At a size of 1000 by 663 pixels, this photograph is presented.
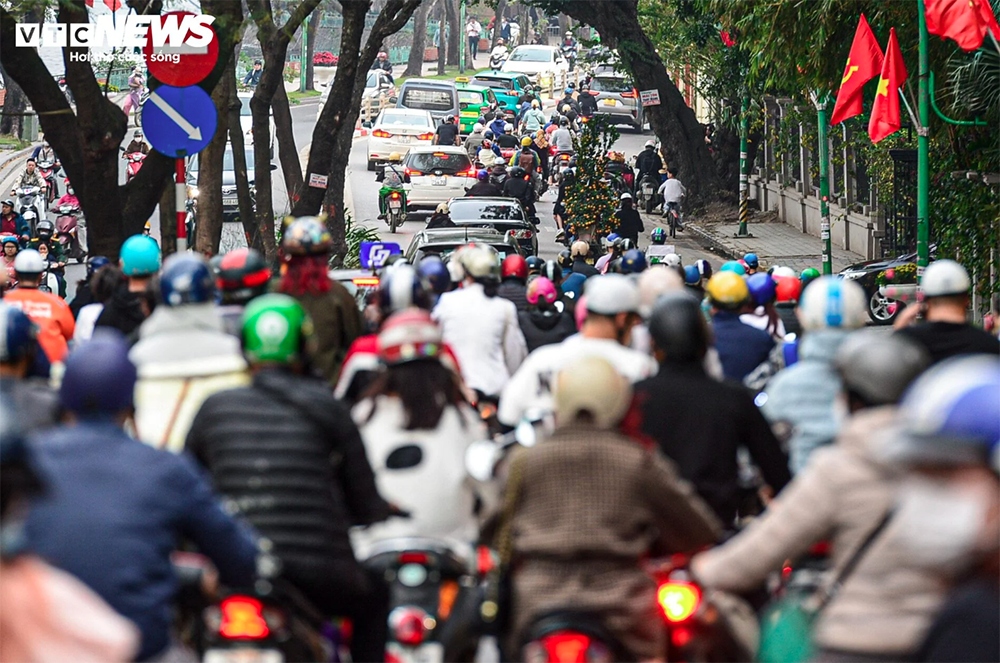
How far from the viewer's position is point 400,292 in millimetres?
9211

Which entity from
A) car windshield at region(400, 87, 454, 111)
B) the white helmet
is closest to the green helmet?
the white helmet

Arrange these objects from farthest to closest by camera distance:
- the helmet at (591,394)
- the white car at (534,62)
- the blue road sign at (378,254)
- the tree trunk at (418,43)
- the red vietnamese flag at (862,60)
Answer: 1. the tree trunk at (418,43)
2. the white car at (534,62)
3. the red vietnamese flag at (862,60)
4. the blue road sign at (378,254)
5. the helmet at (591,394)

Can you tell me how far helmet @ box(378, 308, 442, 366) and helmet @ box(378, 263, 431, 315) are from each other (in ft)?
6.95

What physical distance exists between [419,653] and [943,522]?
9.54 feet

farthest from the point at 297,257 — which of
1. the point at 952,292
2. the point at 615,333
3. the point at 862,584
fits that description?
the point at 862,584

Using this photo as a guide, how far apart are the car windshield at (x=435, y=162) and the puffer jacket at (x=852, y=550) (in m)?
35.4

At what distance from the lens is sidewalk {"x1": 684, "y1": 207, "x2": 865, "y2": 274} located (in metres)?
32.8

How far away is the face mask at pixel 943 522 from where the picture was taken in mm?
3686

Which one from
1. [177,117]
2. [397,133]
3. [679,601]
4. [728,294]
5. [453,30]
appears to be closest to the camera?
[679,601]

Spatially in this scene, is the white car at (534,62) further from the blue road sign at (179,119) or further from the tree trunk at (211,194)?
the blue road sign at (179,119)

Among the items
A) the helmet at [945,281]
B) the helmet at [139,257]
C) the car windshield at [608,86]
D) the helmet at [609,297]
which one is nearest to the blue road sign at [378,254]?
the helmet at [139,257]

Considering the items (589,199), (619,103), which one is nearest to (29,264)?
(589,199)

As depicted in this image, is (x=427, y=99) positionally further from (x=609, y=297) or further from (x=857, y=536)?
(x=857, y=536)

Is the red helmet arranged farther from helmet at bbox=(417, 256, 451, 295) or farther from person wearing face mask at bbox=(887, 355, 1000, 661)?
person wearing face mask at bbox=(887, 355, 1000, 661)
